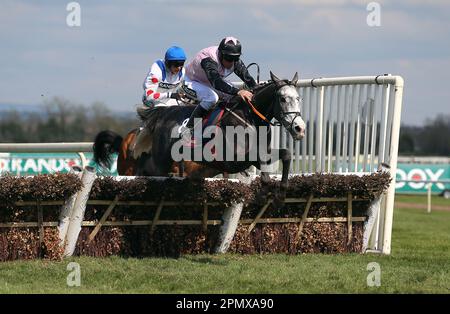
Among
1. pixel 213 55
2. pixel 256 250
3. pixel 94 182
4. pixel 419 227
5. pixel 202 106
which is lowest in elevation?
pixel 419 227

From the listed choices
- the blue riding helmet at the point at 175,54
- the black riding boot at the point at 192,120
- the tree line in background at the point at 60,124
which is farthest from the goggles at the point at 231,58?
the tree line in background at the point at 60,124

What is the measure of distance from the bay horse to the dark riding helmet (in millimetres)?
441

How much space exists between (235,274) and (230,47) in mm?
2526

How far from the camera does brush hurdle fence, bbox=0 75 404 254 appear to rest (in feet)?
30.7

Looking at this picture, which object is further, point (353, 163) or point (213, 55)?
point (353, 163)

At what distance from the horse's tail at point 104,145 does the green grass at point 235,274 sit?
2.53 metres

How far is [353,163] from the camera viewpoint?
9867 millimetres

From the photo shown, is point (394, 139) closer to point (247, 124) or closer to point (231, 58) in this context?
point (247, 124)

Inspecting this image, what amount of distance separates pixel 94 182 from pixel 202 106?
1556 mm

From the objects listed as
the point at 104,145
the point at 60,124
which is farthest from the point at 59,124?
the point at 104,145

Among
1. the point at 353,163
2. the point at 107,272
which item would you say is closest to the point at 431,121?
the point at 353,163
